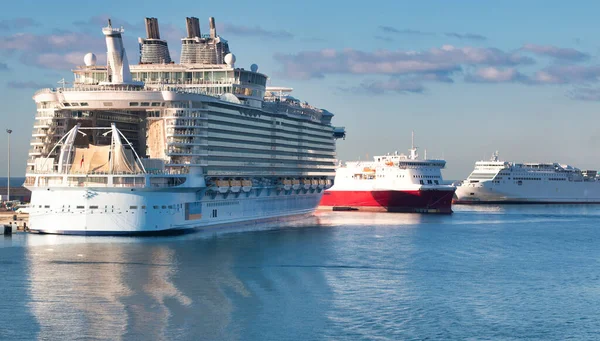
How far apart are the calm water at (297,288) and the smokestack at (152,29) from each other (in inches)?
994

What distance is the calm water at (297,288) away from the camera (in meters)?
37.1

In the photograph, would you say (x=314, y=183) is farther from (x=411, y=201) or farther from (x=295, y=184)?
(x=411, y=201)

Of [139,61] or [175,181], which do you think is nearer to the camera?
[175,181]

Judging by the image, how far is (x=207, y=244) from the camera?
211 feet

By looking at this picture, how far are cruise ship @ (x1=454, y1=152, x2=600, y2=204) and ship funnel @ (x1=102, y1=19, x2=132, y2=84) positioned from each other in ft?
303

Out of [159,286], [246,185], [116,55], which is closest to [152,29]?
[116,55]

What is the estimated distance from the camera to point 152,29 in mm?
89625

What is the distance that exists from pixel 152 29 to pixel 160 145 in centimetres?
2091

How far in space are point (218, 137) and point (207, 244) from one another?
49.4 ft

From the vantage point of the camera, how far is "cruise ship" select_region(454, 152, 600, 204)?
6078 inches

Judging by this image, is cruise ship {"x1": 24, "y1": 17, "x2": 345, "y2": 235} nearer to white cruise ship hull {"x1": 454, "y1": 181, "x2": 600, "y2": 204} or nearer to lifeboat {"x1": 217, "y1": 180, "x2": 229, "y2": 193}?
lifeboat {"x1": 217, "y1": 180, "x2": 229, "y2": 193}

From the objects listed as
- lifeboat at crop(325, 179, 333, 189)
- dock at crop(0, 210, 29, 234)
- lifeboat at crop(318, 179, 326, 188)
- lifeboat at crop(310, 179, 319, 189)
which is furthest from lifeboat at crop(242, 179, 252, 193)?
lifeboat at crop(325, 179, 333, 189)

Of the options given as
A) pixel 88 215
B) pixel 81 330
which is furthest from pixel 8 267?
pixel 81 330

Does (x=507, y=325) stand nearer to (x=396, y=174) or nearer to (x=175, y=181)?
(x=175, y=181)
